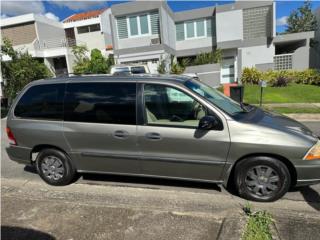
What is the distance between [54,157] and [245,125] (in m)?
3.05

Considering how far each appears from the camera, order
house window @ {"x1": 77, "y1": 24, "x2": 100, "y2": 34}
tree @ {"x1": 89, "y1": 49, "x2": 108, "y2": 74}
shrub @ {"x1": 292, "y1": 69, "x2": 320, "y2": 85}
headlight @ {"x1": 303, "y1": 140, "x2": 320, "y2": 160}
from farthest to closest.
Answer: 1. house window @ {"x1": 77, "y1": 24, "x2": 100, "y2": 34}
2. tree @ {"x1": 89, "y1": 49, "x2": 108, "y2": 74}
3. shrub @ {"x1": 292, "y1": 69, "x2": 320, "y2": 85}
4. headlight @ {"x1": 303, "y1": 140, "x2": 320, "y2": 160}

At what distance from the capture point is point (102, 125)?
414cm

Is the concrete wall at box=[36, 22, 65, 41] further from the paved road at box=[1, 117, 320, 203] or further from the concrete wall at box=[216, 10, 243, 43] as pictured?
the paved road at box=[1, 117, 320, 203]

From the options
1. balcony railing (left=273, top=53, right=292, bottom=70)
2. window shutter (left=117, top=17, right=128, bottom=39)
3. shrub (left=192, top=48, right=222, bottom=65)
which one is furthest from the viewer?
balcony railing (left=273, top=53, right=292, bottom=70)

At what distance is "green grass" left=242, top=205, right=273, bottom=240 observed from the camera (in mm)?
2959

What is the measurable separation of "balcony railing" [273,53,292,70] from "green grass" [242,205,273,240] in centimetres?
2105

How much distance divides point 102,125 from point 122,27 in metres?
18.6

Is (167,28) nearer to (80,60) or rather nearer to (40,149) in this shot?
(80,60)

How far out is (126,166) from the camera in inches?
166

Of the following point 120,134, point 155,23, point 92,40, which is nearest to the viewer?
point 120,134

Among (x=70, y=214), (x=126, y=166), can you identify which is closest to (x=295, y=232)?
(x=126, y=166)

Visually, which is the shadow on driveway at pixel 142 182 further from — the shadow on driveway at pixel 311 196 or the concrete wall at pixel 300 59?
A: the concrete wall at pixel 300 59

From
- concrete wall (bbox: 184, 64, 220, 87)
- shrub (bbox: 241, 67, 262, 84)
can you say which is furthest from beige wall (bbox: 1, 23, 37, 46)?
shrub (bbox: 241, 67, 262, 84)

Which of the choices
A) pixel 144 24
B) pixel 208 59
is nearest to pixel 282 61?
pixel 208 59
